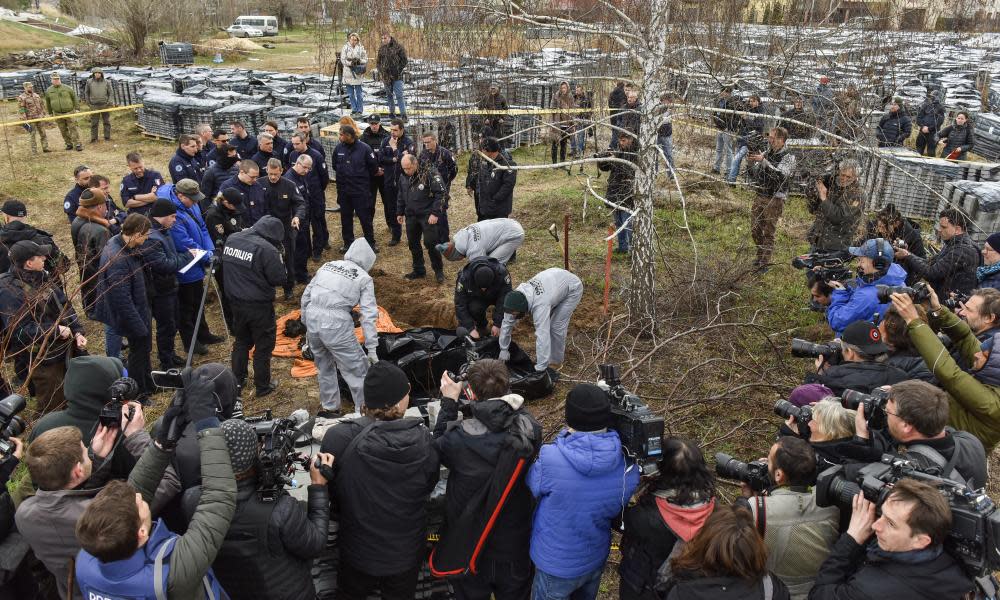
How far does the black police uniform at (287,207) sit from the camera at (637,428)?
18.7ft

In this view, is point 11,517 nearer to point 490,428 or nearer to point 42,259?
point 490,428

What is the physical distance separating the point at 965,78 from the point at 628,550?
963 inches

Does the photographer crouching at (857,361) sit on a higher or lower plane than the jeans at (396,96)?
lower

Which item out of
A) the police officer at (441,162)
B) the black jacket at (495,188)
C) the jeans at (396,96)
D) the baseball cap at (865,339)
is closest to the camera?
the baseball cap at (865,339)

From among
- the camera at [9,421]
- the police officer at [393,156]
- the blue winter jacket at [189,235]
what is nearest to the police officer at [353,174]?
the police officer at [393,156]

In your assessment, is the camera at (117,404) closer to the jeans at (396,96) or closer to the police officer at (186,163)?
the police officer at (186,163)

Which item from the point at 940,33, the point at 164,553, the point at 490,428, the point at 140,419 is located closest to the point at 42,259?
the point at 140,419

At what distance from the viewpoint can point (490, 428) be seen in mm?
3361

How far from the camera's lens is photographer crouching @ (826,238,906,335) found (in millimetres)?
5320

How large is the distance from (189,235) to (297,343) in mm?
1585

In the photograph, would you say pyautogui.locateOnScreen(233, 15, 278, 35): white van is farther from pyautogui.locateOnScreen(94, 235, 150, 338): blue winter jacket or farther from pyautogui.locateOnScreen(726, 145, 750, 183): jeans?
pyautogui.locateOnScreen(94, 235, 150, 338): blue winter jacket

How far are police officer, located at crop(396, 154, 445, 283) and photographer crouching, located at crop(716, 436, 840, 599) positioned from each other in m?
6.13

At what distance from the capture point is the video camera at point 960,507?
8.13ft

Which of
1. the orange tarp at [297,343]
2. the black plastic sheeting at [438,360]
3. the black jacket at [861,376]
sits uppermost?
the black jacket at [861,376]
